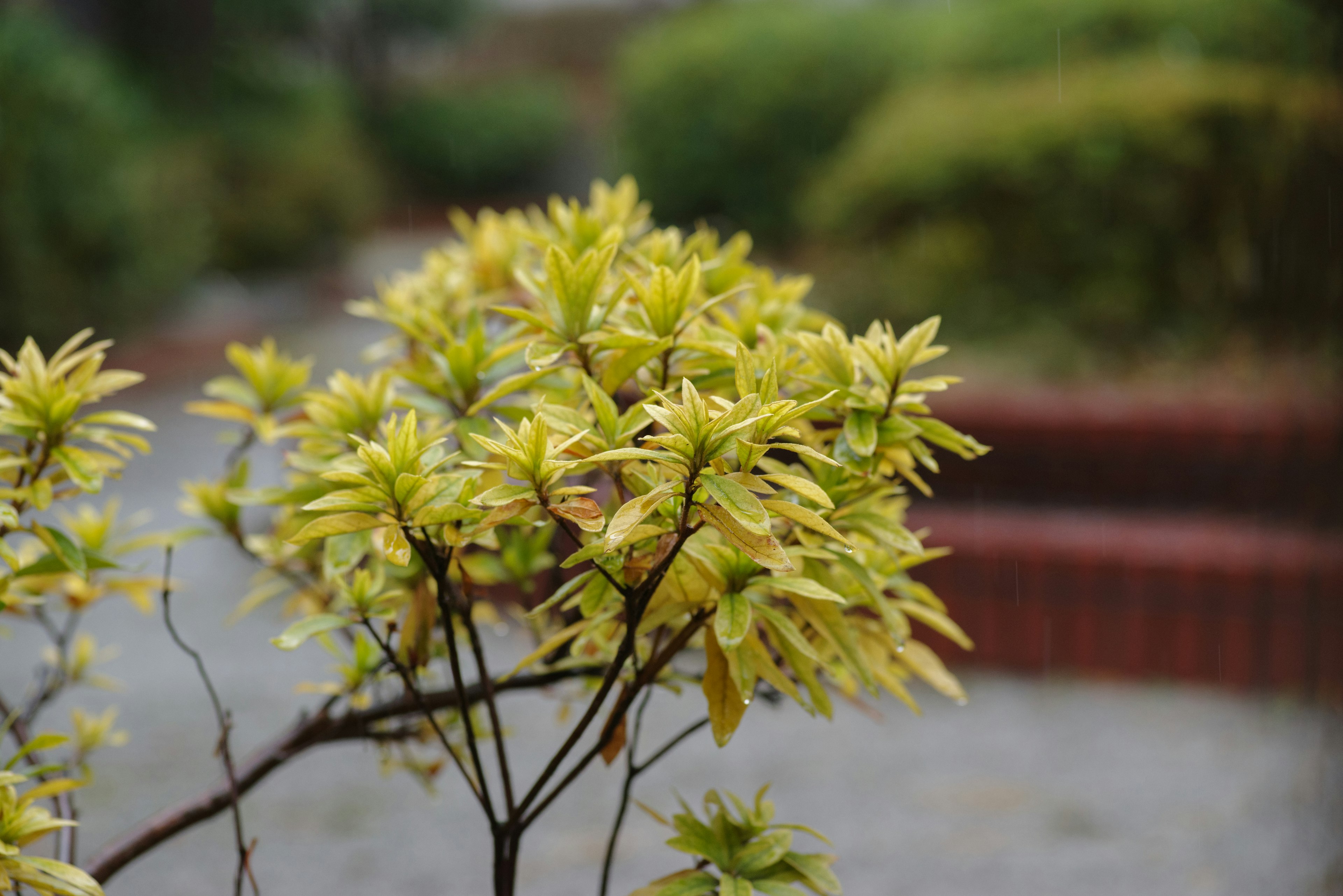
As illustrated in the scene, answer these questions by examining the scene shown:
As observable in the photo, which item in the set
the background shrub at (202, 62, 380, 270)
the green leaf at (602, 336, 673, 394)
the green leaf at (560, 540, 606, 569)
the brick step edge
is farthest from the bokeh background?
the green leaf at (560, 540, 606, 569)

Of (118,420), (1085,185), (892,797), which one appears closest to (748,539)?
(118,420)

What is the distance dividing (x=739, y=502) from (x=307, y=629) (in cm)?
47

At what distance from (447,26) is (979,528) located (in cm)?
1900

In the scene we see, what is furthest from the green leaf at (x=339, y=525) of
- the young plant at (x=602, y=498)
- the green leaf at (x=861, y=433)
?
the green leaf at (x=861, y=433)

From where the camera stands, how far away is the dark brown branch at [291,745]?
4.15 feet

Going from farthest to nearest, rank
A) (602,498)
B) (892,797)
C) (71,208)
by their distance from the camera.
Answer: (71,208), (892,797), (602,498)

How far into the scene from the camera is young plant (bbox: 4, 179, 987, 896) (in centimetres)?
93

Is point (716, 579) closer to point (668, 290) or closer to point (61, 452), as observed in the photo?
point (668, 290)

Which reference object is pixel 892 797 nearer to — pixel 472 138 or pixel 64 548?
pixel 64 548

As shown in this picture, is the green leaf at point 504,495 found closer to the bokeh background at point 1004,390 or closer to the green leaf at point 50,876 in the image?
the green leaf at point 50,876

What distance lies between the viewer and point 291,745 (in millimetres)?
1323

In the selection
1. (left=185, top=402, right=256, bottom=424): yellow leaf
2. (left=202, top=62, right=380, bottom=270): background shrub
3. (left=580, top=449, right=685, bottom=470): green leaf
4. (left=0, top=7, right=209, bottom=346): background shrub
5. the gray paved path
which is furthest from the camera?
(left=202, top=62, right=380, bottom=270): background shrub

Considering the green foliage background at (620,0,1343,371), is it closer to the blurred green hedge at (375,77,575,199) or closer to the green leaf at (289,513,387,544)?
the green leaf at (289,513,387,544)

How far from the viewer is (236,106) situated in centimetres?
1274
